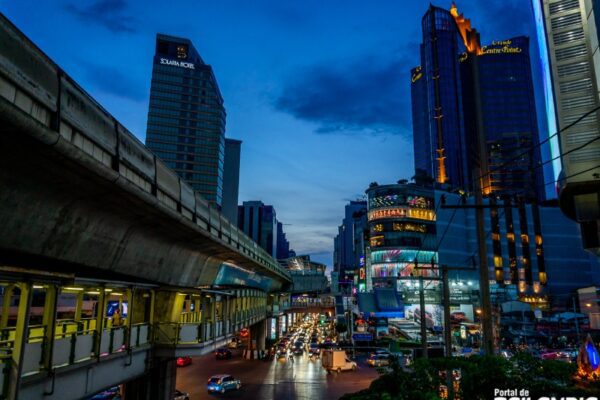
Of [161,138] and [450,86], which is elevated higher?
[450,86]

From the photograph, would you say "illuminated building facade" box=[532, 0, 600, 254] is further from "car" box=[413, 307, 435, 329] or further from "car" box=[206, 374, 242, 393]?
"car" box=[413, 307, 435, 329]

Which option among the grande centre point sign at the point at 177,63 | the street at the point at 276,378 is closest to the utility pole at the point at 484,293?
the street at the point at 276,378

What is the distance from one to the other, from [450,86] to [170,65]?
116m

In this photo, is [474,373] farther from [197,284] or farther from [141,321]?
[197,284]

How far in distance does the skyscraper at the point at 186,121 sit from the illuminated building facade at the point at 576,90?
138 metres

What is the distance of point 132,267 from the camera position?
16.2 meters

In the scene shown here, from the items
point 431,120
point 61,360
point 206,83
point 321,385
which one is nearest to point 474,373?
point 61,360

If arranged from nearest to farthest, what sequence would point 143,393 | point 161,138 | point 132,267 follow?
point 132,267
point 143,393
point 161,138

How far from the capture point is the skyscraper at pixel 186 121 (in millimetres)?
155375

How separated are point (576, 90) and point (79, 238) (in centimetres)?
2362

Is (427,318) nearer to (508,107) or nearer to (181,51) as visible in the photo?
(508,107)

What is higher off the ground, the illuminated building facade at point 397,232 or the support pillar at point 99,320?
the illuminated building facade at point 397,232

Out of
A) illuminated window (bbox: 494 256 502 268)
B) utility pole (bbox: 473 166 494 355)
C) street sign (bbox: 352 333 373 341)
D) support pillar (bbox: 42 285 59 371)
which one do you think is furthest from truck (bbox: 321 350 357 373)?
illuminated window (bbox: 494 256 502 268)

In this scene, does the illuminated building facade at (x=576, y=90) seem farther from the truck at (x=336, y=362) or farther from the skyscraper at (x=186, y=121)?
the skyscraper at (x=186, y=121)
